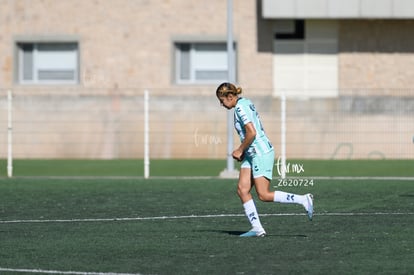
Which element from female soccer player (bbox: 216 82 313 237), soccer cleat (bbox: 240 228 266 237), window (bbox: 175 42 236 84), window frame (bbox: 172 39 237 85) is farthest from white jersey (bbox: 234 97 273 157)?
window (bbox: 175 42 236 84)

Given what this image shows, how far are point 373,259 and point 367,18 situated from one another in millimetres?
22999

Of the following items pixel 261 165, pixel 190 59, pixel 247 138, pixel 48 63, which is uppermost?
pixel 190 59

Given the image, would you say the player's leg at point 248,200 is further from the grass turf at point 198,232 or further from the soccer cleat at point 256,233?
the grass turf at point 198,232

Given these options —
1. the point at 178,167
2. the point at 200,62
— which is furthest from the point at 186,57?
the point at 178,167

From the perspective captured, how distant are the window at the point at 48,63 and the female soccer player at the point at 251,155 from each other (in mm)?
22215

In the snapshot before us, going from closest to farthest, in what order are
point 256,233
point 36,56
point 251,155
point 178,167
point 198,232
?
1. point 251,155
2. point 256,233
3. point 198,232
4. point 178,167
5. point 36,56

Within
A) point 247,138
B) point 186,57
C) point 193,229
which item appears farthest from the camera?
point 186,57

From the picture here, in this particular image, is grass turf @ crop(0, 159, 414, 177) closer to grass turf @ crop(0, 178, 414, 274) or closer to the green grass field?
the green grass field

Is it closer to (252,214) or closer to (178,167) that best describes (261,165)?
(252,214)

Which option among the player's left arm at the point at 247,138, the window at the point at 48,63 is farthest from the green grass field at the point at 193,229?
the window at the point at 48,63

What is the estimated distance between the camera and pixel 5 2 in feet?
119

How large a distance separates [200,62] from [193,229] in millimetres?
20897

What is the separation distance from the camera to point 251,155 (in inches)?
578

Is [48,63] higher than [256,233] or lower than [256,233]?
higher
